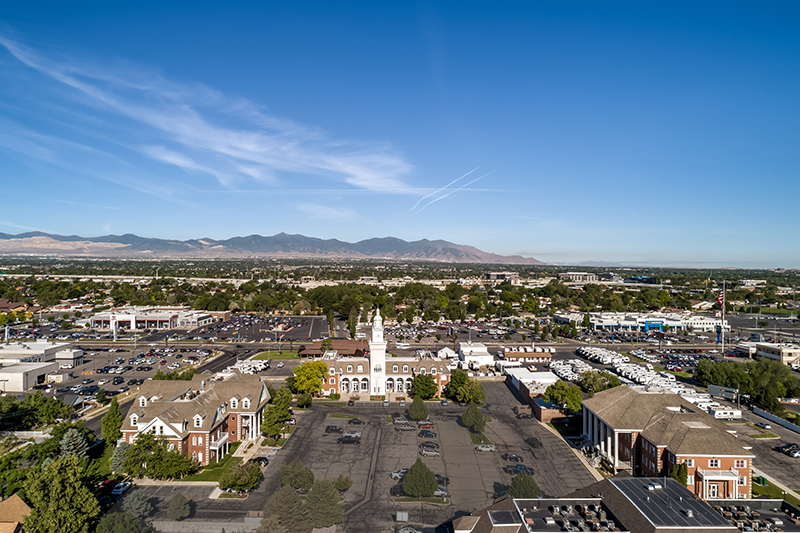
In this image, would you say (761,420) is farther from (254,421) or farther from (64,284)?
(64,284)

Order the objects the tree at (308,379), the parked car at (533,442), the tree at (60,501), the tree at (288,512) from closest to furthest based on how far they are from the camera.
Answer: the tree at (60,501), the tree at (288,512), the parked car at (533,442), the tree at (308,379)

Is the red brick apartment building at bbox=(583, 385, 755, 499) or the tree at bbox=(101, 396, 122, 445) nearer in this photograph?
the red brick apartment building at bbox=(583, 385, 755, 499)

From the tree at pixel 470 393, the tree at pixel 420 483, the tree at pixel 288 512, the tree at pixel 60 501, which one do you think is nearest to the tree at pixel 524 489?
the tree at pixel 420 483

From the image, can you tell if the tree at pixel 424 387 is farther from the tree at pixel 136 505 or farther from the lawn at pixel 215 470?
the tree at pixel 136 505

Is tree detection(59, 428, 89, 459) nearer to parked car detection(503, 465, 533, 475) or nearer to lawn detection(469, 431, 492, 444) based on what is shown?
lawn detection(469, 431, 492, 444)

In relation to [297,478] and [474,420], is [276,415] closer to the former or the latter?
[297,478]

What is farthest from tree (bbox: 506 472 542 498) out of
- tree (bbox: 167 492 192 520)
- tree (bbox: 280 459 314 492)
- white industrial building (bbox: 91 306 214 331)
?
white industrial building (bbox: 91 306 214 331)

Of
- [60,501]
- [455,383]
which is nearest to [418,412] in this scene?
[455,383]

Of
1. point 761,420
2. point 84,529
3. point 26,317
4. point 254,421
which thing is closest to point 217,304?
point 26,317
